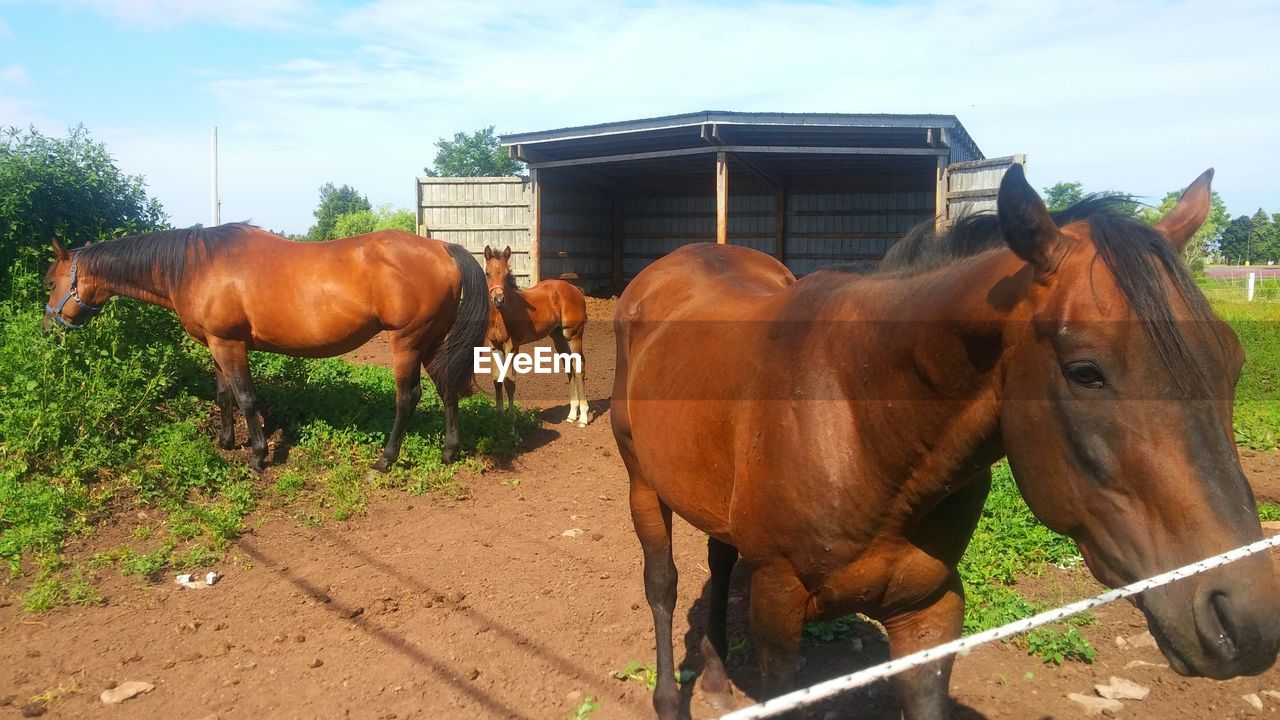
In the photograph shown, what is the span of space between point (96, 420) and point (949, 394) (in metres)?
6.21

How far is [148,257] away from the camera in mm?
6613

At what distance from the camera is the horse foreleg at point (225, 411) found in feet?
22.8

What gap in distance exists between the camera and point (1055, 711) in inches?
126

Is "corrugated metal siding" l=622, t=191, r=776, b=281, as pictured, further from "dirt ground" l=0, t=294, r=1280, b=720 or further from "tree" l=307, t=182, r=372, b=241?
"tree" l=307, t=182, r=372, b=241

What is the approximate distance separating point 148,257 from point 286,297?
44.8 inches

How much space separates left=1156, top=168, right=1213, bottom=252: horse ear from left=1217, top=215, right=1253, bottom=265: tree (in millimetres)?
67008

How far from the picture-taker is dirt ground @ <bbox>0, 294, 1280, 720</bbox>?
338cm

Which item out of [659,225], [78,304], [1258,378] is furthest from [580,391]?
[659,225]

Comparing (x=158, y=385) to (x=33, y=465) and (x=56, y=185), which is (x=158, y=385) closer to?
(x=33, y=465)

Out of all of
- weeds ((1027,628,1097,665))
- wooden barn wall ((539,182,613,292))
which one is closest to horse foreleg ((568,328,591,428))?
weeds ((1027,628,1097,665))

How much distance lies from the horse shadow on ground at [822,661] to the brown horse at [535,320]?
4.78 m

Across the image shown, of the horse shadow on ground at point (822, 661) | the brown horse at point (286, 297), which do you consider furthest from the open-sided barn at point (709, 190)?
the horse shadow on ground at point (822, 661)

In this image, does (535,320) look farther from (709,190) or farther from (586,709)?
(709,190)

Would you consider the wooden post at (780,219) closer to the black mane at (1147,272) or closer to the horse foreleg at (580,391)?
the horse foreleg at (580,391)
